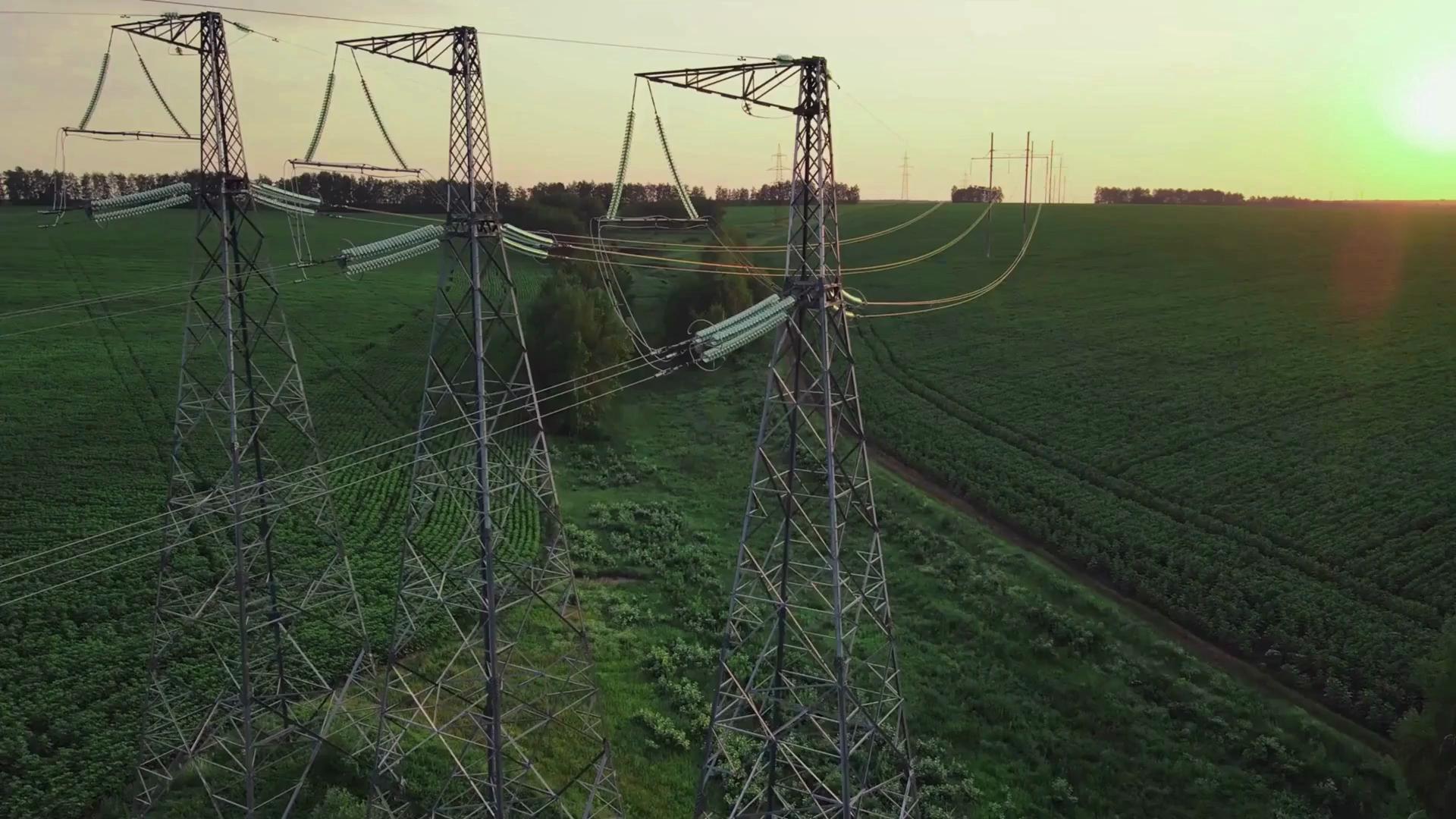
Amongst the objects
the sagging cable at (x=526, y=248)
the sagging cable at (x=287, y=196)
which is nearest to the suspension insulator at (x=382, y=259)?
the sagging cable at (x=526, y=248)

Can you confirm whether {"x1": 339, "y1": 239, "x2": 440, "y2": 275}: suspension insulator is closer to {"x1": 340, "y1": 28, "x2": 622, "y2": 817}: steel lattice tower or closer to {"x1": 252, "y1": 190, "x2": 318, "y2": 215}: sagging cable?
{"x1": 340, "y1": 28, "x2": 622, "y2": 817}: steel lattice tower

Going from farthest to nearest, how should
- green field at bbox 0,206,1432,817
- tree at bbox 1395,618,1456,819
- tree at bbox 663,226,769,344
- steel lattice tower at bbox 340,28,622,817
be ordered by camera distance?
tree at bbox 663,226,769,344, green field at bbox 0,206,1432,817, tree at bbox 1395,618,1456,819, steel lattice tower at bbox 340,28,622,817

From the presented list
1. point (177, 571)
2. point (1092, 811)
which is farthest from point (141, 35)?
point (1092, 811)

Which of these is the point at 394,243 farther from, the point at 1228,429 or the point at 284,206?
the point at 1228,429

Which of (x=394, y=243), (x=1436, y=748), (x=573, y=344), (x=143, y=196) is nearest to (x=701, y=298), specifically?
(x=573, y=344)

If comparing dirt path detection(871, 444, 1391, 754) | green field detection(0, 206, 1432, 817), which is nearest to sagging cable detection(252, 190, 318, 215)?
green field detection(0, 206, 1432, 817)
